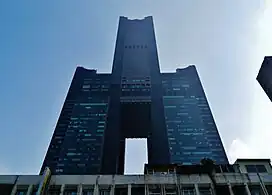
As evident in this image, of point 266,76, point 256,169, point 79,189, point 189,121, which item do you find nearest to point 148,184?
point 79,189

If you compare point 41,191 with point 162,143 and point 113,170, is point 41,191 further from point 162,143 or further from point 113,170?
point 162,143

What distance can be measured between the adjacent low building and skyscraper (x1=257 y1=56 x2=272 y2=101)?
2509 centimetres

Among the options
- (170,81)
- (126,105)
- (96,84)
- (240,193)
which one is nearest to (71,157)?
(126,105)

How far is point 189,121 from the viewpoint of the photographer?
3423 inches

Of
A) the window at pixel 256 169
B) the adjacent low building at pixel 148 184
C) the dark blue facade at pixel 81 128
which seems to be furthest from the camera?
the dark blue facade at pixel 81 128

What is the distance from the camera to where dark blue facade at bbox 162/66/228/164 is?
253 feet

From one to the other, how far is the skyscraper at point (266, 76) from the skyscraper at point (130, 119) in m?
33.9

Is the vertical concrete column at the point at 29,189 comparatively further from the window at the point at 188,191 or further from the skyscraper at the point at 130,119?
the skyscraper at the point at 130,119

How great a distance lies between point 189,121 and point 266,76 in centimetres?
4473

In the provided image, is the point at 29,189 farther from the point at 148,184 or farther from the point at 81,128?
the point at 81,128

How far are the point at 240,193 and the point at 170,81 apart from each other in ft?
268

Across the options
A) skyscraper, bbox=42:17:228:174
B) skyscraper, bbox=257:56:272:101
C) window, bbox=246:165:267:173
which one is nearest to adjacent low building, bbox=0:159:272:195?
window, bbox=246:165:267:173

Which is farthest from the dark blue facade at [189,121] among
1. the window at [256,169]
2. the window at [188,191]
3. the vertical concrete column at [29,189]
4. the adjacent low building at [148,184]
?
the vertical concrete column at [29,189]

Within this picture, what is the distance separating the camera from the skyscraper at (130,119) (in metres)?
75.5
